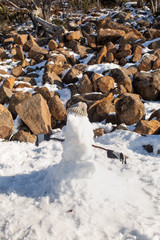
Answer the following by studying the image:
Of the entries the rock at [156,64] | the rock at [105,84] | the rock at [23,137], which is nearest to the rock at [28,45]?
the rock at [105,84]

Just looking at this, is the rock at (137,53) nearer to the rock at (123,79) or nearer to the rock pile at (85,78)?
the rock pile at (85,78)

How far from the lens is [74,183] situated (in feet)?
7.68

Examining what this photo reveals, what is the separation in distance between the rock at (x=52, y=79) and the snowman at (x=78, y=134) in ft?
16.5

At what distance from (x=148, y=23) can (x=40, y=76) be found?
9.34 meters

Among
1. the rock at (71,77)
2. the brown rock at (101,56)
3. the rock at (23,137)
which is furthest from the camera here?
the brown rock at (101,56)

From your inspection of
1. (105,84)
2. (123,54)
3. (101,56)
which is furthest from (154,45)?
(105,84)

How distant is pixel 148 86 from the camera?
6543mm

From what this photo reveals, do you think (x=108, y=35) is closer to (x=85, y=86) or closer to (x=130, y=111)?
(x=85, y=86)

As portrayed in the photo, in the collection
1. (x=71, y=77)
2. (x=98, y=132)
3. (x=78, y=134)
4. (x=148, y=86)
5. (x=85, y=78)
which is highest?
(x=78, y=134)

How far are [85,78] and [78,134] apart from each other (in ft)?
15.3

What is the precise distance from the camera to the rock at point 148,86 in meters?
6.48

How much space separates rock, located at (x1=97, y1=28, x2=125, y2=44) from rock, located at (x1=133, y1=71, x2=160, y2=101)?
4247 millimetres

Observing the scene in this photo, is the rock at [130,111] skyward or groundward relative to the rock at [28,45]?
groundward

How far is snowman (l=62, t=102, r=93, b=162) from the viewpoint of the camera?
2326 millimetres
